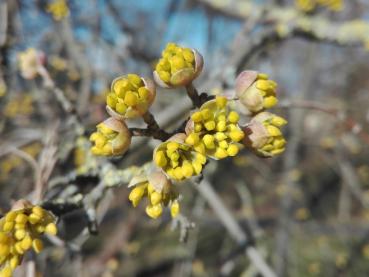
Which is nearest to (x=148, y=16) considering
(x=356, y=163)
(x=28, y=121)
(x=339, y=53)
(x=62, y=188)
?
(x=339, y=53)

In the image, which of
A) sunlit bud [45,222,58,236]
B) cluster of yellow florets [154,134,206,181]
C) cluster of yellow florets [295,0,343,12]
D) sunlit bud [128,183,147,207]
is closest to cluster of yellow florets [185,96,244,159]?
cluster of yellow florets [154,134,206,181]

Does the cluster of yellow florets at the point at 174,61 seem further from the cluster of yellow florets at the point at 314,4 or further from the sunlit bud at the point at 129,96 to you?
the cluster of yellow florets at the point at 314,4

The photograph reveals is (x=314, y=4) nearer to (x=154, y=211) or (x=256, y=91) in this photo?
(x=256, y=91)

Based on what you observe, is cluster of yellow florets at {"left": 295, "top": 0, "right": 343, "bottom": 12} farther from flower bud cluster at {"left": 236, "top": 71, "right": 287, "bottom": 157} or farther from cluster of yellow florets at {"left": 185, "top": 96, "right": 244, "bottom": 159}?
cluster of yellow florets at {"left": 185, "top": 96, "right": 244, "bottom": 159}

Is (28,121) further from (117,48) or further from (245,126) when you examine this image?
(245,126)

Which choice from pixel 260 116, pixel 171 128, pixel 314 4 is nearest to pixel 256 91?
pixel 260 116

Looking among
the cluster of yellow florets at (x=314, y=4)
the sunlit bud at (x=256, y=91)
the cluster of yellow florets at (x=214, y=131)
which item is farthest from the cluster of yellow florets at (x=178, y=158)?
the cluster of yellow florets at (x=314, y=4)
